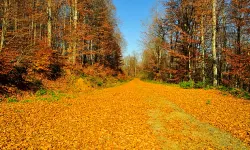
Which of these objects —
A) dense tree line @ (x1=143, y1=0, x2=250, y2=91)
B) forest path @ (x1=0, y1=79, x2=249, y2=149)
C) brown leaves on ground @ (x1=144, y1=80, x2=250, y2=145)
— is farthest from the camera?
dense tree line @ (x1=143, y1=0, x2=250, y2=91)

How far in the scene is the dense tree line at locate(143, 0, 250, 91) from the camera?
60.5 feet

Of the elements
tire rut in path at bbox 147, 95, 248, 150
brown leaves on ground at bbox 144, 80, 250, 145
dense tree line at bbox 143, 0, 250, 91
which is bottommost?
tire rut in path at bbox 147, 95, 248, 150

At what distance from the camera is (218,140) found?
21.0 ft

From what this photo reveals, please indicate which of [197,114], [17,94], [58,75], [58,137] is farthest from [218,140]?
[58,75]

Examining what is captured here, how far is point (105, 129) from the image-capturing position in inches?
299

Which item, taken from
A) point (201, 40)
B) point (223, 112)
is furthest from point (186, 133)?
point (201, 40)

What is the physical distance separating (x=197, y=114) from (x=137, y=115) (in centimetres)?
320

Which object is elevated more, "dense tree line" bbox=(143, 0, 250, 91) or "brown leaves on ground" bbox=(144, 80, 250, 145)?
"dense tree line" bbox=(143, 0, 250, 91)

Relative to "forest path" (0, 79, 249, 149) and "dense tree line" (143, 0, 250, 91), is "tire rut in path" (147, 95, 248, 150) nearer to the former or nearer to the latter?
"forest path" (0, 79, 249, 149)

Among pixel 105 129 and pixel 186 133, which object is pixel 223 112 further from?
pixel 105 129

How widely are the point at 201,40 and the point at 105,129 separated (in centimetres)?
1819

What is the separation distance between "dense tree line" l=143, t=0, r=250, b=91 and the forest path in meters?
10.7

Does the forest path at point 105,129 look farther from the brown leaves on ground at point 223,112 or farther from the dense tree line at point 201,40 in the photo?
the dense tree line at point 201,40

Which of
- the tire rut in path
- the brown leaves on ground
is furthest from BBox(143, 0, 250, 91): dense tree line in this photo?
the tire rut in path
